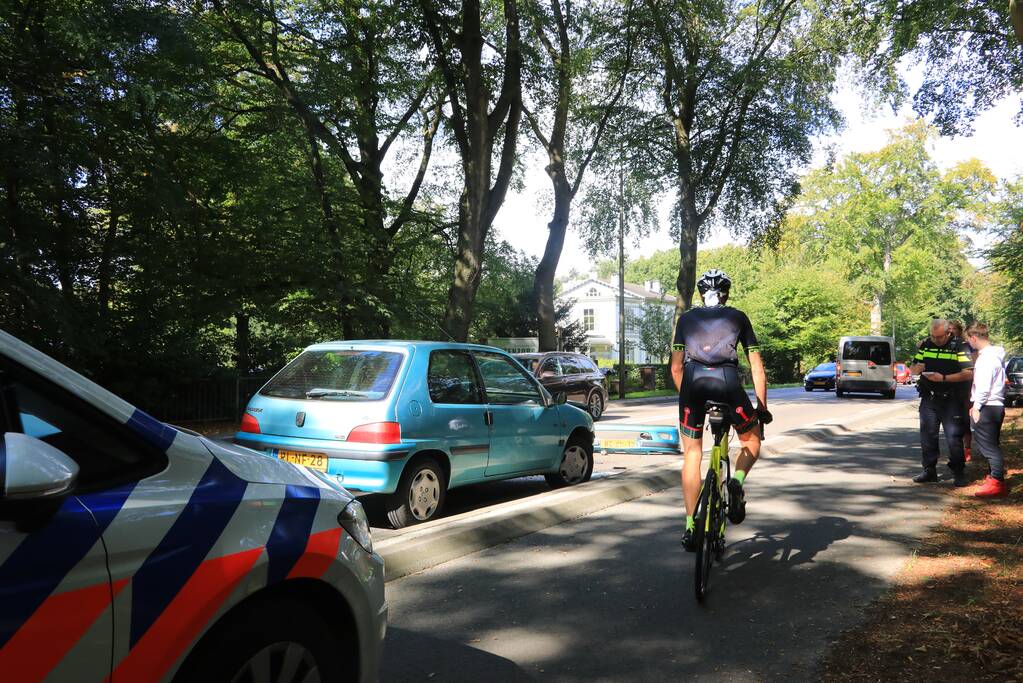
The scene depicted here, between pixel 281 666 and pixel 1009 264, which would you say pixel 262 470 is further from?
pixel 1009 264

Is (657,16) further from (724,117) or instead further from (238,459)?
(238,459)

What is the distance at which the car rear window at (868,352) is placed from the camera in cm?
2933

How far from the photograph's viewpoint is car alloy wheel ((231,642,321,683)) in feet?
7.18

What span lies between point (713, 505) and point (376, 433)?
105 inches

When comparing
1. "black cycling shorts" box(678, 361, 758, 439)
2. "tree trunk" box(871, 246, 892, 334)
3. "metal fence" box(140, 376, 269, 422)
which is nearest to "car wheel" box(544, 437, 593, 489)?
"black cycling shorts" box(678, 361, 758, 439)

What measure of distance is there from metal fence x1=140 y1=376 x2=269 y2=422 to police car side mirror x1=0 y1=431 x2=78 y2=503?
48.6ft

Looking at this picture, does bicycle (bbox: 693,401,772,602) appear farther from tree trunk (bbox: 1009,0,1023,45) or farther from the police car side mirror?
tree trunk (bbox: 1009,0,1023,45)

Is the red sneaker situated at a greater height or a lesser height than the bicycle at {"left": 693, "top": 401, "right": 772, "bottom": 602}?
lesser

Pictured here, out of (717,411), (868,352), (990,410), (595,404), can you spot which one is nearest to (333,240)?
(595,404)

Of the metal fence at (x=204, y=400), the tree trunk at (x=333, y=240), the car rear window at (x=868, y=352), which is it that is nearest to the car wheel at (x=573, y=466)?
the tree trunk at (x=333, y=240)

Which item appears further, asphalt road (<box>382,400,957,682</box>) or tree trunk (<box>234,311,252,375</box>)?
tree trunk (<box>234,311,252,375</box>)

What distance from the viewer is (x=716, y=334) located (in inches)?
200

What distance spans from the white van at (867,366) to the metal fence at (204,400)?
70.1 feet

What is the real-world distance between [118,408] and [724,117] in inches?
1196
